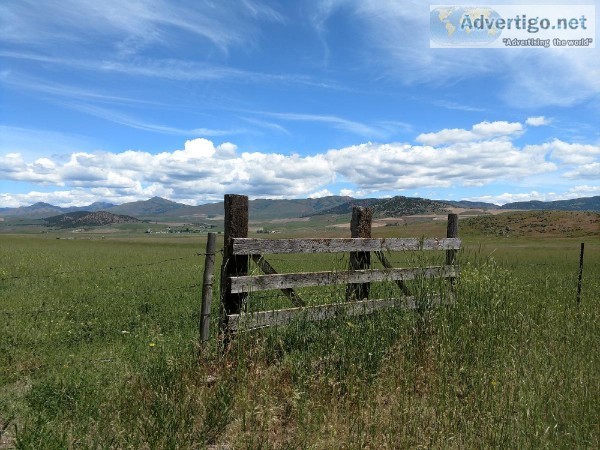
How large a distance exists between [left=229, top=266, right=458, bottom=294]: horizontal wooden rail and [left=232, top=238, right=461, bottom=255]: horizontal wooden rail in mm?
376

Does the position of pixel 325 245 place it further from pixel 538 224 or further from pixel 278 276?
pixel 538 224

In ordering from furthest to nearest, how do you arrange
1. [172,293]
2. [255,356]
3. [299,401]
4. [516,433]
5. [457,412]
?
[172,293], [255,356], [299,401], [457,412], [516,433]

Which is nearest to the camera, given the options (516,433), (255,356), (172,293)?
(516,433)

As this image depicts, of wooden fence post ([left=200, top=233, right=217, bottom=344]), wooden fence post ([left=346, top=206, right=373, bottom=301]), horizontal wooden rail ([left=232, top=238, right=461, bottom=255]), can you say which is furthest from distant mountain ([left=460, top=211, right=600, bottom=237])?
wooden fence post ([left=200, top=233, right=217, bottom=344])

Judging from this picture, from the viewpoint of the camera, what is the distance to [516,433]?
4.30 metres

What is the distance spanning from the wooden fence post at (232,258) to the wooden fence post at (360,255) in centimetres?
220

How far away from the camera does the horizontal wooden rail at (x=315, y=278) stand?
21.4 ft

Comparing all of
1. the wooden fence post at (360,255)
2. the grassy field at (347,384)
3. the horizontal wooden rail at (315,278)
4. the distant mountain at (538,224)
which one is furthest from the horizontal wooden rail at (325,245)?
the distant mountain at (538,224)

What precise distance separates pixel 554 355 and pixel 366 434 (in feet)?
10.7

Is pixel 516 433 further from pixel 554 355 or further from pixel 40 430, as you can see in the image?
pixel 40 430

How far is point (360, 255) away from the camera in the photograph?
8.48 metres

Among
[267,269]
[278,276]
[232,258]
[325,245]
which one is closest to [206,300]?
[232,258]

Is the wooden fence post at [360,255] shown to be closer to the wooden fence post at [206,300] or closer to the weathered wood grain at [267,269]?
the weathered wood grain at [267,269]

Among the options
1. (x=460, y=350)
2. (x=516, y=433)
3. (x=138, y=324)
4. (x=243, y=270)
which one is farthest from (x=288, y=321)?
(x=138, y=324)
